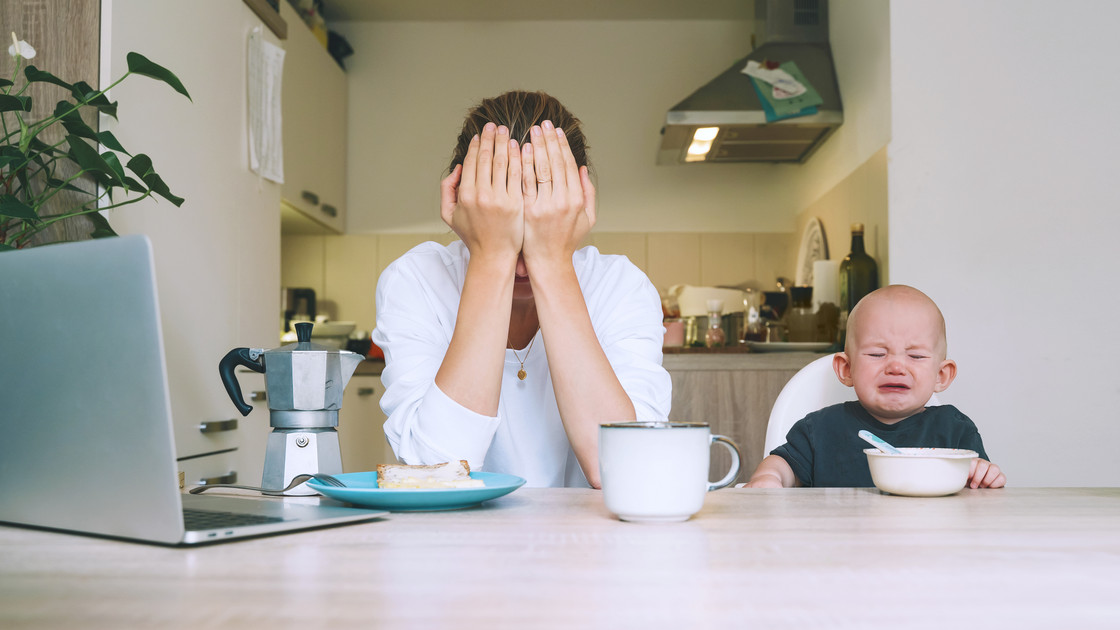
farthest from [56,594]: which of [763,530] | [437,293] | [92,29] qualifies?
[92,29]

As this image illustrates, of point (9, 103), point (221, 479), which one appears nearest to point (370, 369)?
point (221, 479)

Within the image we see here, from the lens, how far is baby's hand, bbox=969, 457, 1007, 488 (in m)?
0.92

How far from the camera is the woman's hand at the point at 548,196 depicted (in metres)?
1.10

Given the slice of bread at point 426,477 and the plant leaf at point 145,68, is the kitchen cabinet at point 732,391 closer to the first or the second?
the plant leaf at point 145,68

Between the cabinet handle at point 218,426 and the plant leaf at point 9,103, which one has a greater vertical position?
the plant leaf at point 9,103

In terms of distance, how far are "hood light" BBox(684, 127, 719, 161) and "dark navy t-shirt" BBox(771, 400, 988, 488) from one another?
2.02 m

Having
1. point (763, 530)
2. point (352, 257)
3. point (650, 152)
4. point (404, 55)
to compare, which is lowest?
point (763, 530)

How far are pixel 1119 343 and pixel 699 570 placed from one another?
2.19 metres

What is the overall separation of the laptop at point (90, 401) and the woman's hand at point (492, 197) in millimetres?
536

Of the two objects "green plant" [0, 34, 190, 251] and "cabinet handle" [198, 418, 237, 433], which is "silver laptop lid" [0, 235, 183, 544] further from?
"cabinet handle" [198, 418, 237, 433]

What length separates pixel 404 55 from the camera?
402 cm

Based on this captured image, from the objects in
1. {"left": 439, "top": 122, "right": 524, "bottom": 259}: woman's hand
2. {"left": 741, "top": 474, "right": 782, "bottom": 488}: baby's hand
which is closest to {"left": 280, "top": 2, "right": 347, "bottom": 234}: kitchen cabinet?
{"left": 439, "top": 122, "right": 524, "bottom": 259}: woman's hand

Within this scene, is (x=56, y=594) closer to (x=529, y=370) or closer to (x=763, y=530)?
(x=763, y=530)

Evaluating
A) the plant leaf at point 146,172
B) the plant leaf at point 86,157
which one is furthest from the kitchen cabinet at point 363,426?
the plant leaf at point 86,157
